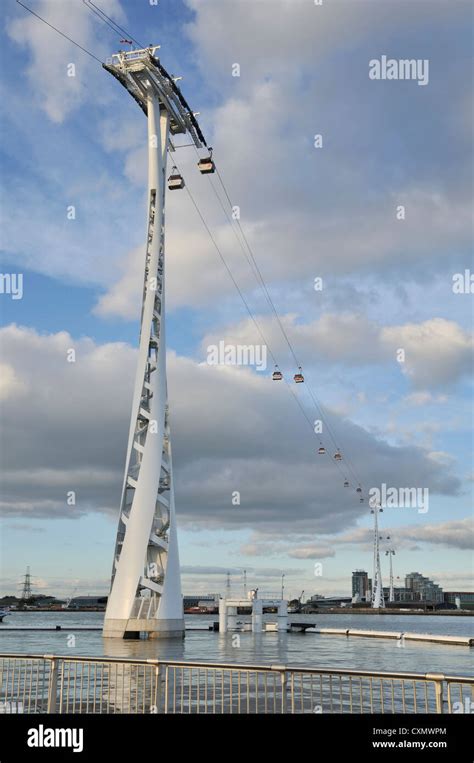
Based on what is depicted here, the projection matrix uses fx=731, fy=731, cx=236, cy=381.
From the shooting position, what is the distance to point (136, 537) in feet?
191

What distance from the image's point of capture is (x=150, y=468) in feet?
196

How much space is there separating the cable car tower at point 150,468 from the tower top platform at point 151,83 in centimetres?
9

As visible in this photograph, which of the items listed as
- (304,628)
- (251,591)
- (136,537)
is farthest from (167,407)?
(304,628)

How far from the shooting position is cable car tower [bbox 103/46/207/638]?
5834 cm

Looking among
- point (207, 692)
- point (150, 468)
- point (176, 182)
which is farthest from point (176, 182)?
point (207, 692)

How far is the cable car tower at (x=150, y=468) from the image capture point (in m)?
58.3

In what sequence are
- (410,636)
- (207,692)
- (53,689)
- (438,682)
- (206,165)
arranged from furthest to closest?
(410,636) < (206,165) < (207,692) < (53,689) < (438,682)

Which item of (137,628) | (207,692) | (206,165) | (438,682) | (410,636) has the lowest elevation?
(410,636)

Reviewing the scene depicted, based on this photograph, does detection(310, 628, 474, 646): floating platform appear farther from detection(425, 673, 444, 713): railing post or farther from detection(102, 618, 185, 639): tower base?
detection(425, 673, 444, 713): railing post

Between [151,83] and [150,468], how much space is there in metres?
35.2

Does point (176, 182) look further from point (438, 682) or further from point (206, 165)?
point (438, 682)

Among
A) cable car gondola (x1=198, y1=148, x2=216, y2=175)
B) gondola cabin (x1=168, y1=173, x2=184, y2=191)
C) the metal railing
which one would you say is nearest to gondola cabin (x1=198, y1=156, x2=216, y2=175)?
cable car gondola (x1=198, y1=148, x2=216, y2=175)

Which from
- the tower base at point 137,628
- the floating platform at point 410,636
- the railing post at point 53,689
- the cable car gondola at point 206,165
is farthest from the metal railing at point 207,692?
the floating platform at point 410,636
